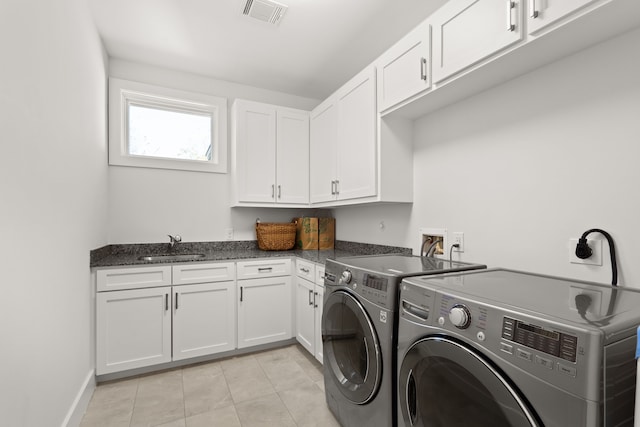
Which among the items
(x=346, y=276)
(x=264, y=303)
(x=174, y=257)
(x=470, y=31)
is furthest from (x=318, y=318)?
(x=470, y=31)

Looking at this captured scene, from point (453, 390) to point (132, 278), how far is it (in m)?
2.22

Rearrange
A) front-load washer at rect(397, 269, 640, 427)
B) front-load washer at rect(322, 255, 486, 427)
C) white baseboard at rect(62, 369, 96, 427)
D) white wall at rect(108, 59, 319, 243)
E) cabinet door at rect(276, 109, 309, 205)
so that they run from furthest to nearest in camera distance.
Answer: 1. cabinet door at rect(276, 109, 309, 205)
2. white wall at rect(108, 59, 319, 243)
3. white baseboard at rect(62, 369, 96, 427)
4. front-load washer at rect(322, 255, 486, 427)
5. front-load washer at rect(397, 269, 640, 427)

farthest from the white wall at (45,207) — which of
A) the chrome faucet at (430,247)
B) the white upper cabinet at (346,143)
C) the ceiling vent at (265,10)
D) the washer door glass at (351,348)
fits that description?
the chrome faucet at (430,247)

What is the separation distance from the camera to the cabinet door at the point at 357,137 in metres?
2.14

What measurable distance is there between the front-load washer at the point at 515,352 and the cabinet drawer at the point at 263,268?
1.65 meters

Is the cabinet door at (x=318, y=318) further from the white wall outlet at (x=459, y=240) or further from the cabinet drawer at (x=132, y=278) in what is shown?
the cabinet drawer at (x=132, y=278)

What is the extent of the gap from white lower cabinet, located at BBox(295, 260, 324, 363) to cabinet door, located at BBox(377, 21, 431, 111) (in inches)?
51.4

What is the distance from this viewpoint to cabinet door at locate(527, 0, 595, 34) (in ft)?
3.55

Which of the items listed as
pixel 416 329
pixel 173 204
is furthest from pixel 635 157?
pixel 173 204

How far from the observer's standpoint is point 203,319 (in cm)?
247

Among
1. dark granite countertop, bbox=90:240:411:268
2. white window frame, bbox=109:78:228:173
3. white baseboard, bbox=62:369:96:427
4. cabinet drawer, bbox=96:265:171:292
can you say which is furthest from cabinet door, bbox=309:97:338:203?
white baseboard, bbox=62:369:96:427

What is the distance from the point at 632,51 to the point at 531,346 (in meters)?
1.26

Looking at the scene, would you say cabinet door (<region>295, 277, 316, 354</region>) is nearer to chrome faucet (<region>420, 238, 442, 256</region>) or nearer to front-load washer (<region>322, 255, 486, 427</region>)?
front-load washer (<region>322, 255, 486, 427</region>)

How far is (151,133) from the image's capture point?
2.89m
